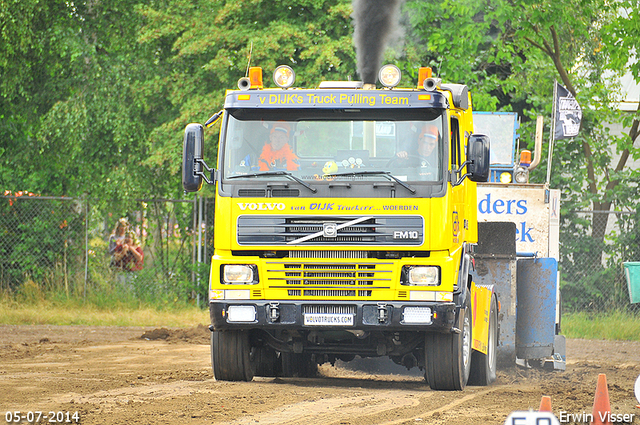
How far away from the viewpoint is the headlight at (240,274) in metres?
9.09

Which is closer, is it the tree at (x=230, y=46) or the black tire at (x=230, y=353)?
the black tire at (x=230, y=353)

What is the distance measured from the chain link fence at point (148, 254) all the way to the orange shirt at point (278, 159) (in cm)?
956

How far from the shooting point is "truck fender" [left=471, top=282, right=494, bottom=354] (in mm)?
10047

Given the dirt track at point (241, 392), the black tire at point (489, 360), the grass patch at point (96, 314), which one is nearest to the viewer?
the dirt track at point (241, 392)

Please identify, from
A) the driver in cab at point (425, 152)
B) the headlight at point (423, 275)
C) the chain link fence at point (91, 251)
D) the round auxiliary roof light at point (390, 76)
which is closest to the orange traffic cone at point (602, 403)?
the headlight at point (423, 275)

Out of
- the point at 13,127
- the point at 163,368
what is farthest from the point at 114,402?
the point at 13,127

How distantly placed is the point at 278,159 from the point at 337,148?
0.59m

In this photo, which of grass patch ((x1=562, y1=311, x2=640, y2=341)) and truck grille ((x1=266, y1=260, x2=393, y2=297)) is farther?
grass patch ((x1=562, y1=311, x2=640, y2=341))

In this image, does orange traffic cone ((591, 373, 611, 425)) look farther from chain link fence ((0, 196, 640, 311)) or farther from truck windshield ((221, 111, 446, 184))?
chain link fence ((0, 196, 640, 311))

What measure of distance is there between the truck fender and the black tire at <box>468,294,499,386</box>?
0.12 metres

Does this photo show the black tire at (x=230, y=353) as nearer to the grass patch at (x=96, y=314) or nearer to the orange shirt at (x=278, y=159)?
the orange shirt at (x=278, y=159)

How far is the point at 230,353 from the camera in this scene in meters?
9.68

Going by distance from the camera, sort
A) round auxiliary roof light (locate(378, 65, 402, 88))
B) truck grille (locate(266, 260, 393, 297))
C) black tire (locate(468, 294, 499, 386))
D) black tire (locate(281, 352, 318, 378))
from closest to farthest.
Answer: truck grille (locate(266, 260, 393, 297)) → round auxiliary roof light (locate(378, 65, 402, 88)) → black tire (locate(468, 294, 499, 386)) → black tire (locate(281, 352, 318, 378))

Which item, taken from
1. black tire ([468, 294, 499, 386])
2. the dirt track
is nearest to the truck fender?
black tire ([468, 294, 499, 386])
